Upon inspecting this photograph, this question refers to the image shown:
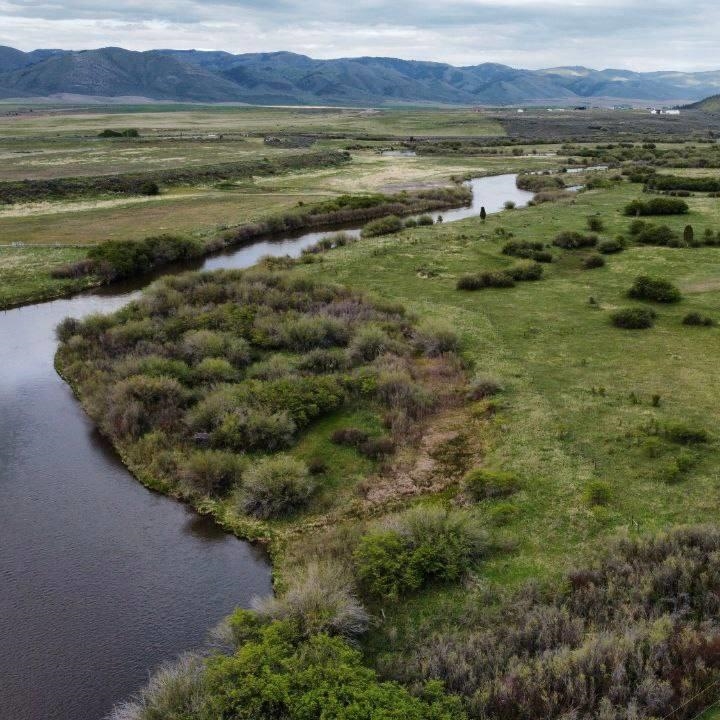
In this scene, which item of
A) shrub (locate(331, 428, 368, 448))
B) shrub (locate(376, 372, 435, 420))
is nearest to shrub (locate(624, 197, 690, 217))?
shrub (locate(376, 372, 435, 420))

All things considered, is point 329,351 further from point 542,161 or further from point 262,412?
point 542,161

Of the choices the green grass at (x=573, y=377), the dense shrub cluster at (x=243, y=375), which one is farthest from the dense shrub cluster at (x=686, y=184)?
the dense shrub cluster at (x=243, y=375)

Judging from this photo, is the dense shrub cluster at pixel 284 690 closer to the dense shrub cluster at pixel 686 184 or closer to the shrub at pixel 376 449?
the shrub at pixel 376 449

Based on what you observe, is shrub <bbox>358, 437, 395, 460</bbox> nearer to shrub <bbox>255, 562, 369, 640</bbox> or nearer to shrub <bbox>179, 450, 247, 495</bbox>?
shrub <bbox>179, 450, 247, 495</bbox>

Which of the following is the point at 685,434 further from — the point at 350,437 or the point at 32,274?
the point at 32,274

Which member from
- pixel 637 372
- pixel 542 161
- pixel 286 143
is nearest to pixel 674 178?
pixel 542 161
